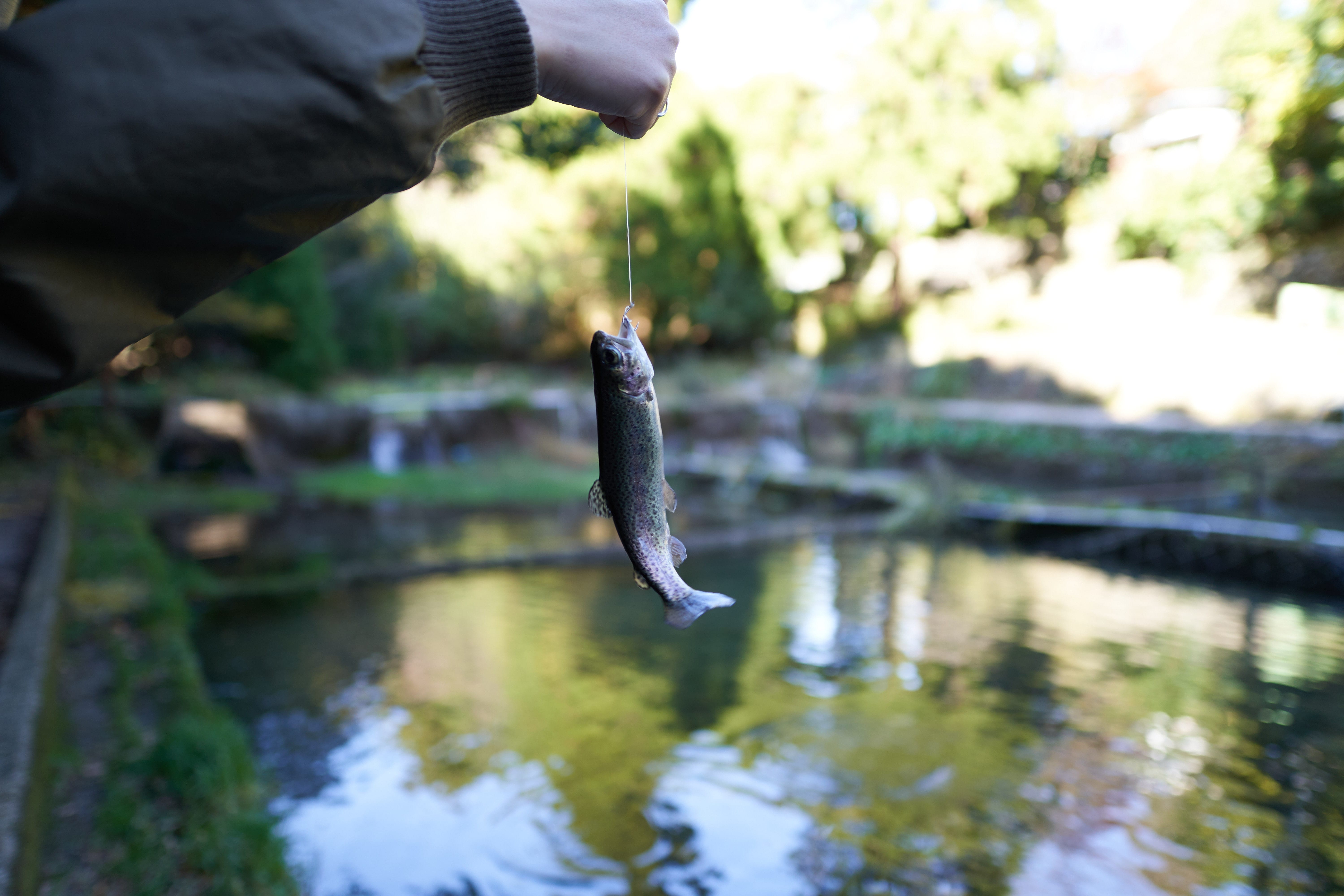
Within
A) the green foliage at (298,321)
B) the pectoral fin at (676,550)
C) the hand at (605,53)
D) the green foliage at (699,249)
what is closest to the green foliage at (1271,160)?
the green foliage at (699,249)

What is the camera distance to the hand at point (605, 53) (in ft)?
3.43

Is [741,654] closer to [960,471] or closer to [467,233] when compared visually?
[960,471]

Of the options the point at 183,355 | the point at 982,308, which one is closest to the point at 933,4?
the point at 982,308

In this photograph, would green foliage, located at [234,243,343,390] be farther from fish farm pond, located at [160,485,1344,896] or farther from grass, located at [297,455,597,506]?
fish farm pond, located at [160,485,1344,896]

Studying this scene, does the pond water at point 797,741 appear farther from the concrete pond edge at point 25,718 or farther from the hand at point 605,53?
the hand at point 605,53

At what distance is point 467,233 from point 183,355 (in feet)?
39.1

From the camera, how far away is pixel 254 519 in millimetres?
13227

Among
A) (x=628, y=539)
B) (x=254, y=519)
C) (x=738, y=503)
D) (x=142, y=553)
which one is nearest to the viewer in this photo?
(x=628, y=539)

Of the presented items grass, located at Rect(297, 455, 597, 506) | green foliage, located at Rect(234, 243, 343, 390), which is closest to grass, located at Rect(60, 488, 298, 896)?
grass, located at Rect(297, 455, 597, 506)

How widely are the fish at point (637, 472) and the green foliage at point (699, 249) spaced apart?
1017 inches

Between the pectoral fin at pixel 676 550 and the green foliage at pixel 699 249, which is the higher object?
the green foliage at pixel 699 249

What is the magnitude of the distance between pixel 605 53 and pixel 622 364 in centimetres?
61

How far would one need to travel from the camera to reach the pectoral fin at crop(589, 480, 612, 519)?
1780 mm

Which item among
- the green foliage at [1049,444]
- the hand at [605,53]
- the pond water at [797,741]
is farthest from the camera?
the green foliage at [1049,444]
